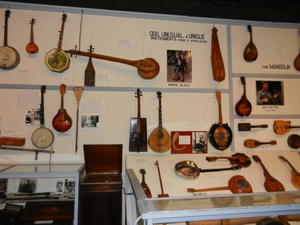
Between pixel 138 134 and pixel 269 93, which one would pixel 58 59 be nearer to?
pixel 138 134

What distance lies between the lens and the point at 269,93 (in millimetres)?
2949

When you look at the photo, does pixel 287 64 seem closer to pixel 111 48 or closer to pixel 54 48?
pixel 111 48

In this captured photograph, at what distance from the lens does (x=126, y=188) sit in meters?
2.40

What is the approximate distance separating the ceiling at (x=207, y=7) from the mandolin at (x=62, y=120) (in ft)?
3.78

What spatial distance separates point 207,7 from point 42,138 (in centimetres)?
262

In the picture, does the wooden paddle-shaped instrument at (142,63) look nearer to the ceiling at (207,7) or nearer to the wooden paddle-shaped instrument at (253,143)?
the ceiling at (207,7)

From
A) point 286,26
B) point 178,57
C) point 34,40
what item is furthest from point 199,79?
point 34,40

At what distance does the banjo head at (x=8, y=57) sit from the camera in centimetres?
249

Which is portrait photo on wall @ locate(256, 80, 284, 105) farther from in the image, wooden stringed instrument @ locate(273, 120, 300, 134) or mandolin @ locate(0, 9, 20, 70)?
mandolin @ locate(0, 9, 20, 70)

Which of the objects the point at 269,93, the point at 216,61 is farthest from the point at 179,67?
the point at 269,93

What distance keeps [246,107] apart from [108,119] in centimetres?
184

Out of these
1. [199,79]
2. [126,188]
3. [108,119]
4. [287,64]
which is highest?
[287,64]

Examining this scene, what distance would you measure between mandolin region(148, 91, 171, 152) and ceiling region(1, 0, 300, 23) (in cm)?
137

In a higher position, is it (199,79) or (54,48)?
(54,48)
